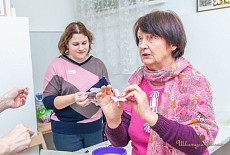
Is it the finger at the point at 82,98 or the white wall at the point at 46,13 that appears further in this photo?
the white wall at the point at 46,13

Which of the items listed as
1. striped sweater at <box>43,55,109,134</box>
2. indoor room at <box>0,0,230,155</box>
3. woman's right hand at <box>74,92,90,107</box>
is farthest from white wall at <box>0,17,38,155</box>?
woman's right hand at <box>74,92,90,107</box>

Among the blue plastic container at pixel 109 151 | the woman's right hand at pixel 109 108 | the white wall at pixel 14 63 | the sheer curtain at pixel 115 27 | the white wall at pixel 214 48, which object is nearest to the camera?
the blue plastic container at pixel 109 151

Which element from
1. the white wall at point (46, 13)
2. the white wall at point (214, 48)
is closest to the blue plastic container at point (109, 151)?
the white wall at point (214, 48)

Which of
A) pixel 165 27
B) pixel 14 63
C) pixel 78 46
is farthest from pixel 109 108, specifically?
pixel 14 63

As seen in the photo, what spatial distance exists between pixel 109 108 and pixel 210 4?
1.79m

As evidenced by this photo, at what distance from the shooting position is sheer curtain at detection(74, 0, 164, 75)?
2.93 meters

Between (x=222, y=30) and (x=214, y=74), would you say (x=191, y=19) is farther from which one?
(x=214, y=74)

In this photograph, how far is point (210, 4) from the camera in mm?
2332

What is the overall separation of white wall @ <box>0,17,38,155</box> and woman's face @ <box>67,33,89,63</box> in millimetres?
528

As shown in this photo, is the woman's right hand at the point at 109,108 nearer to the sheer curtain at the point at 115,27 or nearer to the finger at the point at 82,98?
the finger at the point at 82,98

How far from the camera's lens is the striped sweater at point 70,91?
1960mm

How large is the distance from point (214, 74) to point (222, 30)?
452mm

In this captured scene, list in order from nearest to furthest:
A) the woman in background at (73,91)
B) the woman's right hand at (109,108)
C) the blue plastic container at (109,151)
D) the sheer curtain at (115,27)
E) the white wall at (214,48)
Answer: the blue plastic container at (109,151) < the woman's right hand at (109,108) < the woman in background at (73,91) < the white wall at (214,48) < the sheer curtain at (115,27)

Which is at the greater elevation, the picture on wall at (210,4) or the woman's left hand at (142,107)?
the picture on wall at (210,4)
